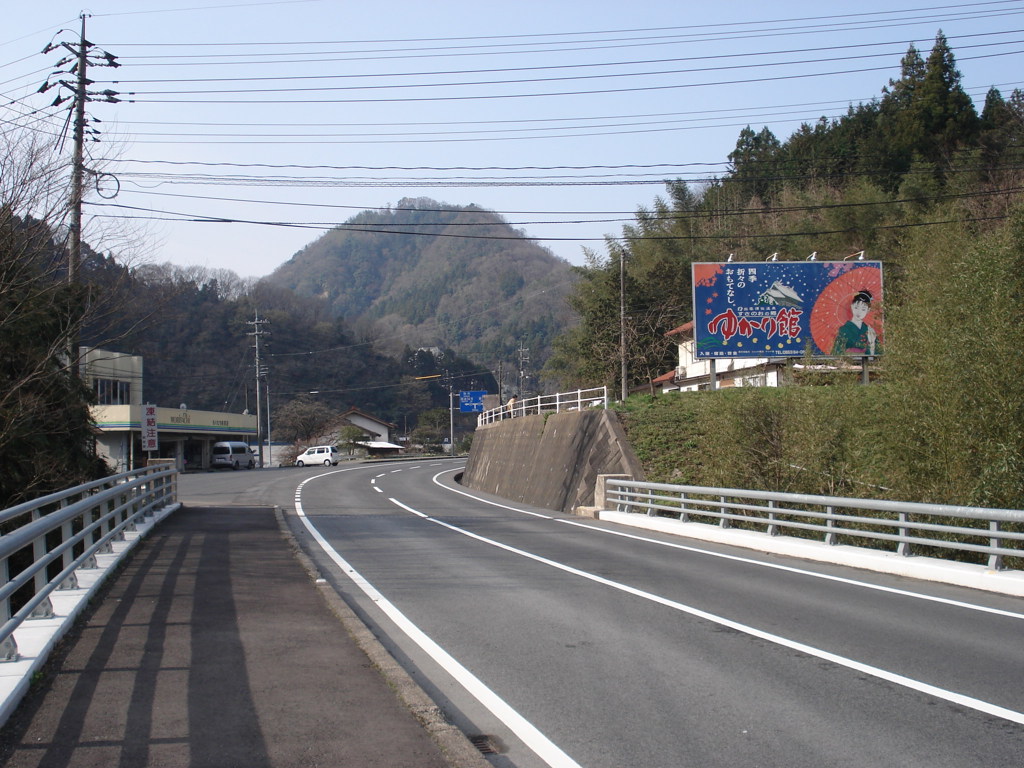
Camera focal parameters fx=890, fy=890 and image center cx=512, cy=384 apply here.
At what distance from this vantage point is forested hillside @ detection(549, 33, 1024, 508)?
1338 centimetres

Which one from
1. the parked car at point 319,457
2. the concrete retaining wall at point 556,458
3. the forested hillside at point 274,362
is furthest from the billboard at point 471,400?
the concrete retaining wall at point 556,458

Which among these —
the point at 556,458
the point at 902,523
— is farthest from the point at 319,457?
the point at 902,523

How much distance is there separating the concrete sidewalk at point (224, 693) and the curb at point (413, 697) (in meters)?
0.01

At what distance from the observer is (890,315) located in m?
16.2

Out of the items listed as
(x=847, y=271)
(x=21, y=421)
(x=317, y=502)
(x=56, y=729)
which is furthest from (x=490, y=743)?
(x=847, y=271)

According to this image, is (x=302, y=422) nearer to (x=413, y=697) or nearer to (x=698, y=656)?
(x=698, y=656)

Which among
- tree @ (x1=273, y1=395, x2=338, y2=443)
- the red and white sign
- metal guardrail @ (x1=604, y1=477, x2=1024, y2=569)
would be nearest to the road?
metal guardrail @ (x1=604, y1=477, x2=1024, y2=569)

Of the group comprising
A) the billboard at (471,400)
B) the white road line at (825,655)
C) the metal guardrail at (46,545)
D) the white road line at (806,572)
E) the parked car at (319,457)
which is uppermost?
the billboard at (471,400)

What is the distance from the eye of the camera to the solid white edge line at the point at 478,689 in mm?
5223

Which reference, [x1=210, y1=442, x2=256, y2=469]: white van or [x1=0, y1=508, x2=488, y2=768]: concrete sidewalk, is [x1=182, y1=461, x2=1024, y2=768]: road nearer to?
[x1=0, y1=508, x2=488, y2=768]: concrete sidewalk

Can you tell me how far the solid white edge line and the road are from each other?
0.02 m

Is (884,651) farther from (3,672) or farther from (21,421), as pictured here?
(21,421)

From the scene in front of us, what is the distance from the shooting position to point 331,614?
8.81m

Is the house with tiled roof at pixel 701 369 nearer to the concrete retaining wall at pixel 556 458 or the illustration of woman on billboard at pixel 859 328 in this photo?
the illustration of woman on billboard at pixel 859 328
